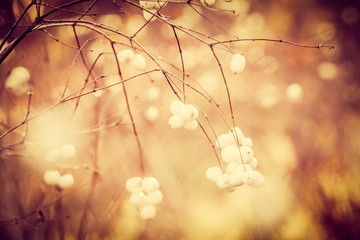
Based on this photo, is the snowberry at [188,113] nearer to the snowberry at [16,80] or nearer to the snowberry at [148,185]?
the snowberry at [148,185]

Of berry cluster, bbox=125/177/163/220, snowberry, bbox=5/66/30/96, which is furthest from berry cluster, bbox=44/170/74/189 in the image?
snowberry, bbox=5/66/30/96

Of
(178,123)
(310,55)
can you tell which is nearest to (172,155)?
(178,123)

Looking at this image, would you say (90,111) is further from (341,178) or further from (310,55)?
(341,178)

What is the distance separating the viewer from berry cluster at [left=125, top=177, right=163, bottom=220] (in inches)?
33.6

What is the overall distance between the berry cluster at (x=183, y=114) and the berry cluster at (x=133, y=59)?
182 mm

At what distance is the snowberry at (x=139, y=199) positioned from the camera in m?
0.88

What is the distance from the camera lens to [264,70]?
7.48ft

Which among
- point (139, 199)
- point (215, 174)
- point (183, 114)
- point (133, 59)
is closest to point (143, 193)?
point (139, 199)

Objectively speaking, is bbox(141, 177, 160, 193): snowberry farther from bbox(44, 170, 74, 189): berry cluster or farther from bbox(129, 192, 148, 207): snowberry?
bbox(44, 170, 74, 189): berry cluster

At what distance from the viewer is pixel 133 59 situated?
806mm

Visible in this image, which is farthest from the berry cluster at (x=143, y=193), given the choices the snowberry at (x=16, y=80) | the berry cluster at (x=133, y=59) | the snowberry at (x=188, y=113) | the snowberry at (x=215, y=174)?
the snowberry at (x=16, y=80)

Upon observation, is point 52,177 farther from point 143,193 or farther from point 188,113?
point 188,113

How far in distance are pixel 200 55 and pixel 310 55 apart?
1.17 meters

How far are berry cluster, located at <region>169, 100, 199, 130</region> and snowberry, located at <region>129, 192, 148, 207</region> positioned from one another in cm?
36
